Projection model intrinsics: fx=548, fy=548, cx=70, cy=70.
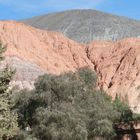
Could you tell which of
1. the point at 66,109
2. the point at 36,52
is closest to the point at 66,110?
the point at 66,109

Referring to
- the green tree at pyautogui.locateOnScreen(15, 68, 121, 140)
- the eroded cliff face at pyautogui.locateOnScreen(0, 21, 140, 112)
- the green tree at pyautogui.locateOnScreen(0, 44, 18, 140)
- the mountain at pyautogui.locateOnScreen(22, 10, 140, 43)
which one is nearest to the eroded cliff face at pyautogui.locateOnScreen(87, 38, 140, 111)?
the eroded cliff face at pyautogui.locateOnScreen(0, 21, 140, 112)

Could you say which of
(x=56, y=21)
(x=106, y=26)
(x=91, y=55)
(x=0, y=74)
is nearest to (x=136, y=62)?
(x=91, y=55)

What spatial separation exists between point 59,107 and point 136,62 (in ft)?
205

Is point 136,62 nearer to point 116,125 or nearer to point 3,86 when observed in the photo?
point 116,125

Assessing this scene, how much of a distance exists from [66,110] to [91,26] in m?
106

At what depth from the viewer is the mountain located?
A: 14138 cm

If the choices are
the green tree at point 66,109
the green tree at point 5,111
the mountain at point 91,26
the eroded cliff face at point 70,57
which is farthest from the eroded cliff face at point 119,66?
the green tree at point 5,111

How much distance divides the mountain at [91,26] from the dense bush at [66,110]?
9788cm

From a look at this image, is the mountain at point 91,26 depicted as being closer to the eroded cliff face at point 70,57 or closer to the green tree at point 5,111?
the eroded cliff face at point 70,57

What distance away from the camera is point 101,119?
129 feet

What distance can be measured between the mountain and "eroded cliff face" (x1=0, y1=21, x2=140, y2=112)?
2966 centimetres

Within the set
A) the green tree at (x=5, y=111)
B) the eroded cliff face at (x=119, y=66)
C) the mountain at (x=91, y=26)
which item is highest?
the mountain at (x=91, y=26)

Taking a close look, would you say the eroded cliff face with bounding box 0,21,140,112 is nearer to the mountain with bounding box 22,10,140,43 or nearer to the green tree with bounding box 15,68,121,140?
the mountain with bounding box 22,10,140,43

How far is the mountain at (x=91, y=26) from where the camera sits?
14138 cm
